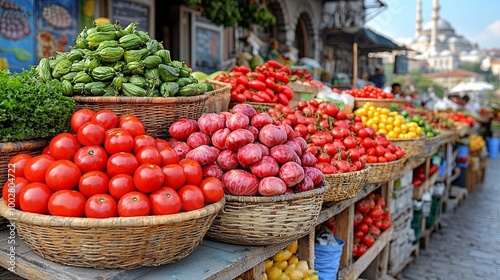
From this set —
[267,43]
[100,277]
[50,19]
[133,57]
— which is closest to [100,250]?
[100,277]

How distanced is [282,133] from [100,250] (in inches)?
38.1

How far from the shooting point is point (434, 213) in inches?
232

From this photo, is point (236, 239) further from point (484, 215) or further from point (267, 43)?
point (267, 43)

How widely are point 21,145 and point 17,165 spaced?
0.57 feet

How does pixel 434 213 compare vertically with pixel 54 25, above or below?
below

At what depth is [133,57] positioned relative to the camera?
2.29 meters

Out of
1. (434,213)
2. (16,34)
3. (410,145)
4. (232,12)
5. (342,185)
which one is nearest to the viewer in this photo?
(342,185)

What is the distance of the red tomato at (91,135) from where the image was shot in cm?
172

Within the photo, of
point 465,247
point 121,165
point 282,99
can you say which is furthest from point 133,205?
point 465,247

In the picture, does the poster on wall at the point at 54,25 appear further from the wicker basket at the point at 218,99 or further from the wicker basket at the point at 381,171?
the wicker basket at the point at 381,171

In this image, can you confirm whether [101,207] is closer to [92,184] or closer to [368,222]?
[92,184]

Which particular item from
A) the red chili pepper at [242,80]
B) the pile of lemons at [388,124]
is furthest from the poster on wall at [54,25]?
the pile of lemons at [388,124]

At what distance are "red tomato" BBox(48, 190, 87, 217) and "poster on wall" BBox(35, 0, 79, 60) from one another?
4.39m

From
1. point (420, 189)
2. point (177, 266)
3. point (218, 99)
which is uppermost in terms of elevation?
point (218, 99)
